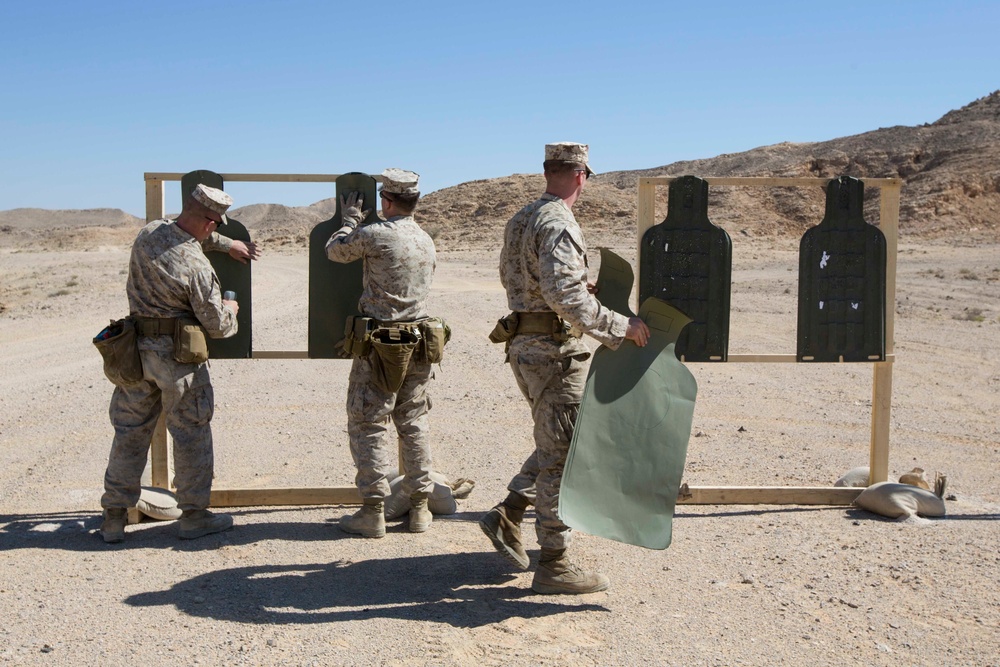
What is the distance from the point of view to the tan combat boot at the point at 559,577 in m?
4.28

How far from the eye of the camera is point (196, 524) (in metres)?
5.07

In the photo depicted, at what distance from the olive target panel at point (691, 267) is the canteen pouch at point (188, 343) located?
260 cm

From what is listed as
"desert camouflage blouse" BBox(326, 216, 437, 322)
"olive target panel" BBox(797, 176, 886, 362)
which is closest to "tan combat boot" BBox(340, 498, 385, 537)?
"desert camouflage blouse" BBox(326, 216, 437, 322)

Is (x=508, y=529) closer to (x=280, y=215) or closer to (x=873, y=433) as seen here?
(x=873, y=433)

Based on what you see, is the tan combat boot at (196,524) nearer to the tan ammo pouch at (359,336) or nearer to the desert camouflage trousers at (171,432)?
the desert camouflage trousers at (171,432)

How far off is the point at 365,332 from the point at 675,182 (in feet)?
7.15

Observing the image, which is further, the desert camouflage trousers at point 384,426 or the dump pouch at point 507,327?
the desert camouflage trousers at point 384,426

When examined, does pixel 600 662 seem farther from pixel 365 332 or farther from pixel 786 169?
pixel 786 169

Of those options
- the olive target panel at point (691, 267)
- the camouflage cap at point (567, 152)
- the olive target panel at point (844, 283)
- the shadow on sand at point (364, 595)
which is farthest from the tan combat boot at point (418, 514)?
the olive target panel at point (844, 283)

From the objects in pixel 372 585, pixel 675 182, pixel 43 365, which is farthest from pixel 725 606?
pixel 43 365

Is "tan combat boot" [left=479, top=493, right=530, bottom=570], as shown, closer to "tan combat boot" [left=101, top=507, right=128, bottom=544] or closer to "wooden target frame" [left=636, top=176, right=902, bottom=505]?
"wooden target frame" [left=636, top=176, right=902, bottom=505]

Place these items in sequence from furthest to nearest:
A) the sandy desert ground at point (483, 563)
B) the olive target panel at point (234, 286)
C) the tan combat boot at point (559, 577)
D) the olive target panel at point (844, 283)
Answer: the olive target panel at point (844, 283), the olive target panel at point (234, 286), the tan combat boot at point (559, 577), the sandy desert ground at point (483, 563)

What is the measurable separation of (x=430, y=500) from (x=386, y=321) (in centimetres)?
124

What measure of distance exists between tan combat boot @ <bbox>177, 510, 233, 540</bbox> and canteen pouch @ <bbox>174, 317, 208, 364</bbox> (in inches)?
34.8
